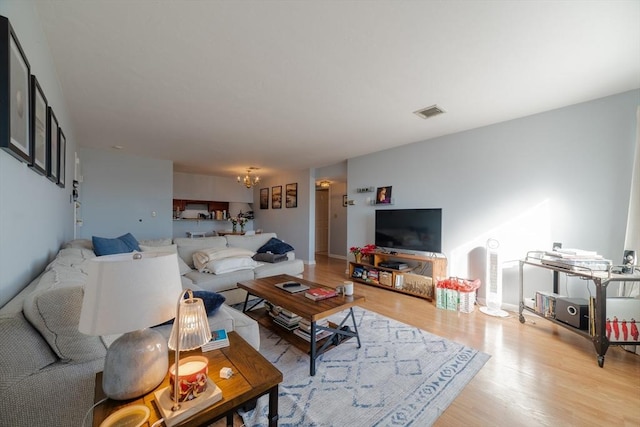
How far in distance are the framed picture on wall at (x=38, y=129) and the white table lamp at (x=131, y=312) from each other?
1008mm

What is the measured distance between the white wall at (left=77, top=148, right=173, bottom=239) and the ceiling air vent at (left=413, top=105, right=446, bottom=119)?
16.1 ft

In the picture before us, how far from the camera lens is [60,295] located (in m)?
0.94

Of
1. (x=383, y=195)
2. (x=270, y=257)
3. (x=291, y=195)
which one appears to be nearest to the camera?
(x=270, y=257)

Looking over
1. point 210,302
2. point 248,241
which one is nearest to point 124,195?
point 248,241

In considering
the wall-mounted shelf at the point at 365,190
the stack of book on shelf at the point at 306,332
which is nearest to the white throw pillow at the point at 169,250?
the stack of book on shelf at the point at 306,332

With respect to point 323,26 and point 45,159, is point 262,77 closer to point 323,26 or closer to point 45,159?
point 323,26

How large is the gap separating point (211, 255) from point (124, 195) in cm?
294

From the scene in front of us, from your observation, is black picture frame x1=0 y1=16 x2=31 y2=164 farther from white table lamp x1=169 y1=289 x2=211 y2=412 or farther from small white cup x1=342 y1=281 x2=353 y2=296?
small white cup x1=342 y1=281 x2=353 y2=296

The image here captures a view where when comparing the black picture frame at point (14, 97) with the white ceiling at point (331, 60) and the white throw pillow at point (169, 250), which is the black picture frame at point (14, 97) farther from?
the white throw pillow at point (169, 250)

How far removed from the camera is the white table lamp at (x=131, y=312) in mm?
694

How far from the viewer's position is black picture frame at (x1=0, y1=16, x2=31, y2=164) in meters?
0.87

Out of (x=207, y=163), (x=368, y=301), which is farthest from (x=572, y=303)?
(x=207, y=163)

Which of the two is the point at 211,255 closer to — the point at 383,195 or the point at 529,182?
the point at 383,195

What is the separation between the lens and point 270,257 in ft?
12.0
